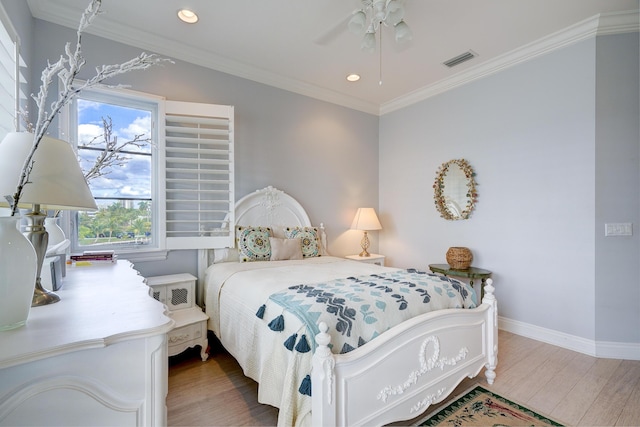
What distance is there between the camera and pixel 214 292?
2609 millimetres

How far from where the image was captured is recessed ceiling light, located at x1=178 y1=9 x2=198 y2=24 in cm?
249

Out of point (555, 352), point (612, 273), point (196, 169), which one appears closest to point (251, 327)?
point (196, 169)

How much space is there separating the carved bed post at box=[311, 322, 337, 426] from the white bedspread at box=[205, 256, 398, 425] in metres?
0.10

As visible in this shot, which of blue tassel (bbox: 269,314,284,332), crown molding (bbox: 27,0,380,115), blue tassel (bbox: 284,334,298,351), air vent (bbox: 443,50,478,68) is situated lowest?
blue tassel (bbox: 284,334,298,351)

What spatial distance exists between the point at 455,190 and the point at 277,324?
295 centimetres

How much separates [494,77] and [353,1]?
198cm

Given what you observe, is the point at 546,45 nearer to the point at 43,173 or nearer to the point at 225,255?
the point at 225,255

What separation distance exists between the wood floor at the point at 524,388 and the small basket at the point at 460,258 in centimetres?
91

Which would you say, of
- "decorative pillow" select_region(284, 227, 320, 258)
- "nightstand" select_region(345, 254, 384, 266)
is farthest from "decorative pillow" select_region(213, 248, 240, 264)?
"nightstand" select_region(345, 254, 384, 266)

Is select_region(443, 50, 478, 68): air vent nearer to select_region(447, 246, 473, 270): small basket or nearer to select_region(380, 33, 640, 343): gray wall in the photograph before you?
select_region(380, 33, 640, 343): gray wall

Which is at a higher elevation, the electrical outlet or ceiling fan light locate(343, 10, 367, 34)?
ceiling fan light locate(343, 10, 367, 34)

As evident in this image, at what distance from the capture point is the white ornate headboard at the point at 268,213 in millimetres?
3127

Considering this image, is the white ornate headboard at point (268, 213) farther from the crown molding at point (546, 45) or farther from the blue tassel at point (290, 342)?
the crown molding at point (546, 45)

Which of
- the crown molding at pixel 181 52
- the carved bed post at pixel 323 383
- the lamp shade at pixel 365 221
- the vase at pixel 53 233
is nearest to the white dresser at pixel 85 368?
the carved bed post at pixel 323 383
